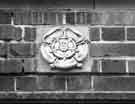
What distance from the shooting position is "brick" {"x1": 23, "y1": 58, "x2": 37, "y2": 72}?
8.63ft

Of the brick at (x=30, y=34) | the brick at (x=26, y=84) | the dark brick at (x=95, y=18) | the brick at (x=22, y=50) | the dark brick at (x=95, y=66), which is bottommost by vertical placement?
the brick at (x=26, y=84)

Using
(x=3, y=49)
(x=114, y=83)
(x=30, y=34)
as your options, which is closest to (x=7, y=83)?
(x=3, y=49)

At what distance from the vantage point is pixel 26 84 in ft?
8.63

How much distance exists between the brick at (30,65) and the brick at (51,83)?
7 centimetres

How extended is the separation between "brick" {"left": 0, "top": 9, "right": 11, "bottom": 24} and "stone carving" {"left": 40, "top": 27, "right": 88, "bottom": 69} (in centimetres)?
26

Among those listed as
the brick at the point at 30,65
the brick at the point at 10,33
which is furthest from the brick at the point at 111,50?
the brick at the point at 10,33

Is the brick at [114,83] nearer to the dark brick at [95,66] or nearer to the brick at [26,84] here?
the dark brick at [95,66]

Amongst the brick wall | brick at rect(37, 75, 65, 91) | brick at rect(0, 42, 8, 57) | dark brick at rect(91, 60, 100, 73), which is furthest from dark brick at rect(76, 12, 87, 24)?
brick at rect(0, 42, 8, 57)

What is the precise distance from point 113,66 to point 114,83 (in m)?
0.10

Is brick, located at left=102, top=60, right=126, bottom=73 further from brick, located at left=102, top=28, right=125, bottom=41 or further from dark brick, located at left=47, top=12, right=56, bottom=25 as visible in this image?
dark brick, located at left=47, top=12, right=56, bottom=25

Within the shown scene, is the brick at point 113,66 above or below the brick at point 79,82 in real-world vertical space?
above

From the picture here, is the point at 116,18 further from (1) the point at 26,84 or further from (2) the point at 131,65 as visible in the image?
(1) the point at 26,84

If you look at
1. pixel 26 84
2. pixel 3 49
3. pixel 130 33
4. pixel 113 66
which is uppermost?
pixel 130 33

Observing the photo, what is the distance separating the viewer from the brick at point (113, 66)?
264cm
